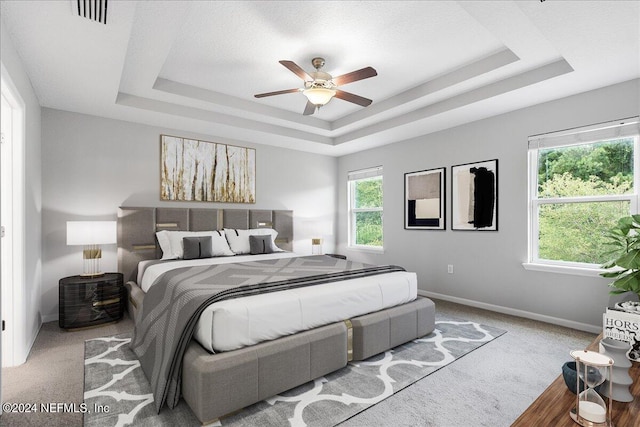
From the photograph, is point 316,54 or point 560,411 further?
point 316,54

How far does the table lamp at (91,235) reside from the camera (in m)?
3.29

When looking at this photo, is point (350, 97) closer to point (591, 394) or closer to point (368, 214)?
point (591, 394)

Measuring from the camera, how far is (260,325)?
2033 mm

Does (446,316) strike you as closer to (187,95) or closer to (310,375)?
(310,375)

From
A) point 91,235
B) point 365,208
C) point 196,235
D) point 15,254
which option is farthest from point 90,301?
point 365,208

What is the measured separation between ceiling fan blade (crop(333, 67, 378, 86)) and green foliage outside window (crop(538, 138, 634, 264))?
2.32 m

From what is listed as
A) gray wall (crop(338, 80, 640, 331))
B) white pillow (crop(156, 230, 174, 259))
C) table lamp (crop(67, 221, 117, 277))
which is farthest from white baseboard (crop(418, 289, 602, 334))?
table lamp (crop(67, 221, 117, 277))

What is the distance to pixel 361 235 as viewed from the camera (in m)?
5.98

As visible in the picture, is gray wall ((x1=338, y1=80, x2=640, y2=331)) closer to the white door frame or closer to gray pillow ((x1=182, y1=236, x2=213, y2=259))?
gray pillow ((x1=182, y1=236, x2=213, y2=259))

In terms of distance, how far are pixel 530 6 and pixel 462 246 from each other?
2.94 metres

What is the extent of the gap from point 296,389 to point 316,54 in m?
2.80

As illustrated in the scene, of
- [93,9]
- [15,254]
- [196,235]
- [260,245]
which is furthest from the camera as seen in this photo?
[260,245]

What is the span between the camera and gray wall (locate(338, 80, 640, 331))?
322 cm

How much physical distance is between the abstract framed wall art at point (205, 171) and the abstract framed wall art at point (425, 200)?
2.42 metres
